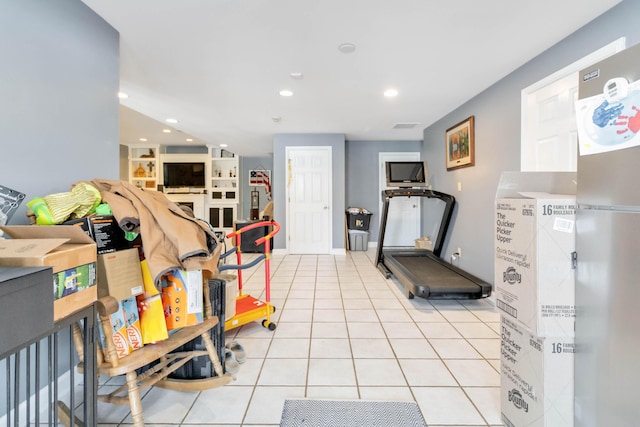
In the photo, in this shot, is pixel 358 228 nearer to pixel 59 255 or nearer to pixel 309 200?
pixel 309 200

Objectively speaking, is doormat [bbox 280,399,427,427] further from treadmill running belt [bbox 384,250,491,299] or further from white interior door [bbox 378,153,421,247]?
white interior door [bbox 378,153,421,247]

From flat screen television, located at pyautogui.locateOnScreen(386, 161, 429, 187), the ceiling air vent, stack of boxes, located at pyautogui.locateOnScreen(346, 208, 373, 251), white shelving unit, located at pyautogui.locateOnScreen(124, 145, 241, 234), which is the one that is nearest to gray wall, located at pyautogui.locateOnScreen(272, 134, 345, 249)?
stack of boxes, located at pyautogui.locateOnScreen(346, 208, 373, 251)

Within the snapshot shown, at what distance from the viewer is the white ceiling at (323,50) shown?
78.3 inches

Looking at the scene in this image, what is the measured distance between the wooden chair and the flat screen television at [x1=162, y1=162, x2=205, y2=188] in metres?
7.07

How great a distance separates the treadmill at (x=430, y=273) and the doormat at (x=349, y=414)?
164cm

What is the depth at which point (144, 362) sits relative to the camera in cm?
135

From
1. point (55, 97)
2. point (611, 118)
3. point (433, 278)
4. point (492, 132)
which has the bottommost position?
point (433, 278)

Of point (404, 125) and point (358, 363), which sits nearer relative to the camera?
point (358, 363)

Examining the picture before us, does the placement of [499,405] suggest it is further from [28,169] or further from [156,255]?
[28,169]

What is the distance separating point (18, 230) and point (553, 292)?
7.23ft

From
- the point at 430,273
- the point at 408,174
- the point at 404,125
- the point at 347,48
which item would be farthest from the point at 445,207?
the point at 347,48

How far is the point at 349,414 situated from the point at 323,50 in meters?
2.66

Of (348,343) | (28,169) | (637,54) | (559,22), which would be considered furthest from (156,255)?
(559,22)

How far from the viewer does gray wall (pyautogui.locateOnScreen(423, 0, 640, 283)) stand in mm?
2057
